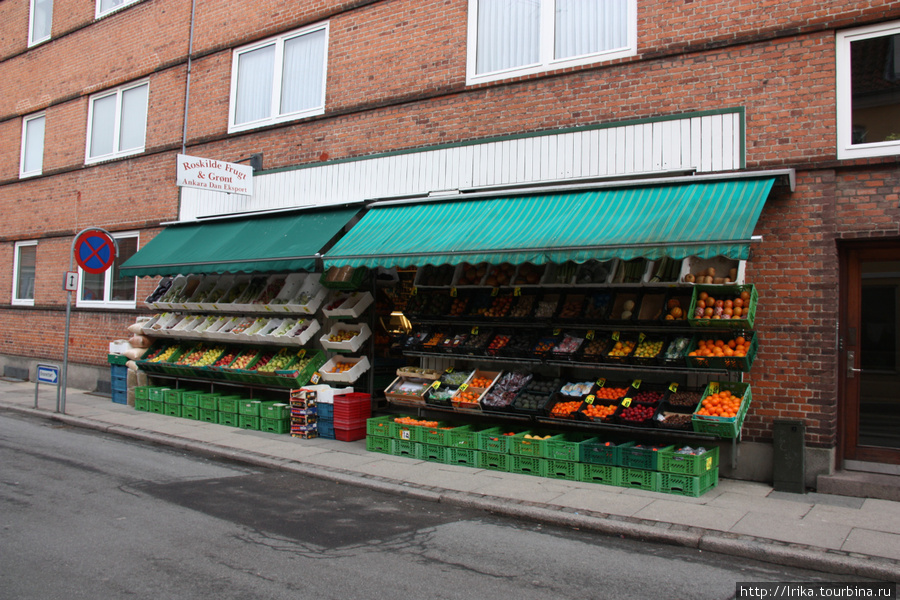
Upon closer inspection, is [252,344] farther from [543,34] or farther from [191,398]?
[543,34]

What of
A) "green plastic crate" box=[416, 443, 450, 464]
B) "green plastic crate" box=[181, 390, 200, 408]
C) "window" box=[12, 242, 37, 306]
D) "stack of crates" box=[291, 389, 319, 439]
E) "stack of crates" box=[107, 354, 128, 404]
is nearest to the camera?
"green plastic crate" box=[416, 443, 450, 464]

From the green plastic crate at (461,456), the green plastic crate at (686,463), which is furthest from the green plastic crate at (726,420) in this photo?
the green plastic crate at (461,456)

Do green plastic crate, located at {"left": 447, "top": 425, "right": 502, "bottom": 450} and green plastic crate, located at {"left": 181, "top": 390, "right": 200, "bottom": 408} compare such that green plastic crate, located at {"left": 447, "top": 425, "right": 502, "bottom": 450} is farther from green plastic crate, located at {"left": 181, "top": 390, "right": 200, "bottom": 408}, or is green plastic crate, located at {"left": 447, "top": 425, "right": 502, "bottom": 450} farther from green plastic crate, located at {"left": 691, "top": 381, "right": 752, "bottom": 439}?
green plastic crate, located at {"left": 181, "top": 390, "right": 200, "bottom": 408}

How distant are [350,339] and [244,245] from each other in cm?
283

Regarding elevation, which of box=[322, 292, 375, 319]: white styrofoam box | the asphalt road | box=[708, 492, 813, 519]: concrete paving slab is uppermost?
box=[322, 292, 375, 319]: white styrofoam box

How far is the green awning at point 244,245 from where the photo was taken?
11398 millimetres

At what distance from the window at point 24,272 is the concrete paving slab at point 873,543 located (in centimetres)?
2080

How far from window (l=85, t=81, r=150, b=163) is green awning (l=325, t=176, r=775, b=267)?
377 inches

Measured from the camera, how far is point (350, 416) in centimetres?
1123

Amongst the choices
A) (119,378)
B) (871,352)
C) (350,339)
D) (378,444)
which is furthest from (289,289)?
(871,352)

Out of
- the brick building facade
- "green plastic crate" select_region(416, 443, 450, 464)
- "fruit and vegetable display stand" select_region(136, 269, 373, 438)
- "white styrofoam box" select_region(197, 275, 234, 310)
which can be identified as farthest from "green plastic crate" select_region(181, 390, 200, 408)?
"green plastic crate" select_region(416, 443, 450, 464)

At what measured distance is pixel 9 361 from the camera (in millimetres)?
20016

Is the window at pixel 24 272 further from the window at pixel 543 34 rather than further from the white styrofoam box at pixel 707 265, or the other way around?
the white styrofoam box at pixel 707 265

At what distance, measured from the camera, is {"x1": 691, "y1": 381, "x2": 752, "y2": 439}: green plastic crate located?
7.78 metres
